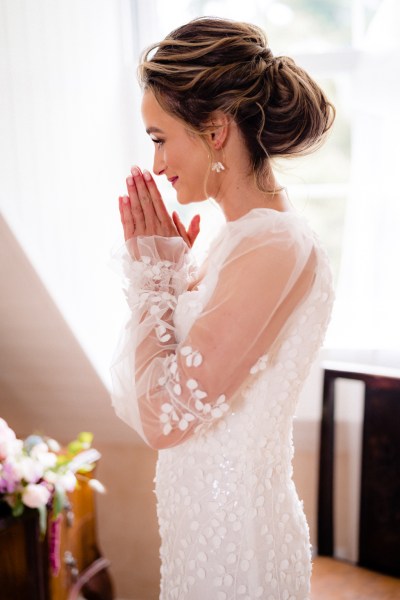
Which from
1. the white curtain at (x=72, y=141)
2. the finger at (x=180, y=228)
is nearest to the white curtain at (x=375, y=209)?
the white curtain at (x=72, y=141)

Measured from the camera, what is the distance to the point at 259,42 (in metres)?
1.27

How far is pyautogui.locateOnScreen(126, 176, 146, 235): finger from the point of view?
1.33 m

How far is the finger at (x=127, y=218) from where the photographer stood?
1328mm

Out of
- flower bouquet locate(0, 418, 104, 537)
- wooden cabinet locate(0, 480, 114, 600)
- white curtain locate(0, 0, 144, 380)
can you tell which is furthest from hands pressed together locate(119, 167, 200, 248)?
wooden cabinet locate(0, 480, 114, 600)

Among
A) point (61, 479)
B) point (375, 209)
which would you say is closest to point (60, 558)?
point (61, 479)

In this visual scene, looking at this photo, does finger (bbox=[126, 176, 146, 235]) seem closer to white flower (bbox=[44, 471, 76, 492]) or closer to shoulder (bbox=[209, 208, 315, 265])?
shoulder (bbox=[209, 208, 315, 265])

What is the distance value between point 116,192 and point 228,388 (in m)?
1.21

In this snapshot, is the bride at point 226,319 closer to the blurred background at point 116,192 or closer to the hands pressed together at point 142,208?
the hands pressed together at point 142,208

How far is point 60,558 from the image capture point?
6.47ft

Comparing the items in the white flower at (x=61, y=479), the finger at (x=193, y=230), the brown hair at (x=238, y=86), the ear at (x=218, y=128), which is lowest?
the white flower at (x=61, y=479)

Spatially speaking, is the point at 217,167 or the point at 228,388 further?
the point at 217,167

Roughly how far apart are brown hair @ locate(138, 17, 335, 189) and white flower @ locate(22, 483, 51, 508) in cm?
95

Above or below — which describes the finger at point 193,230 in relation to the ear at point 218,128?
below

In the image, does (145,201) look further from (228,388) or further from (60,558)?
(60,558)
